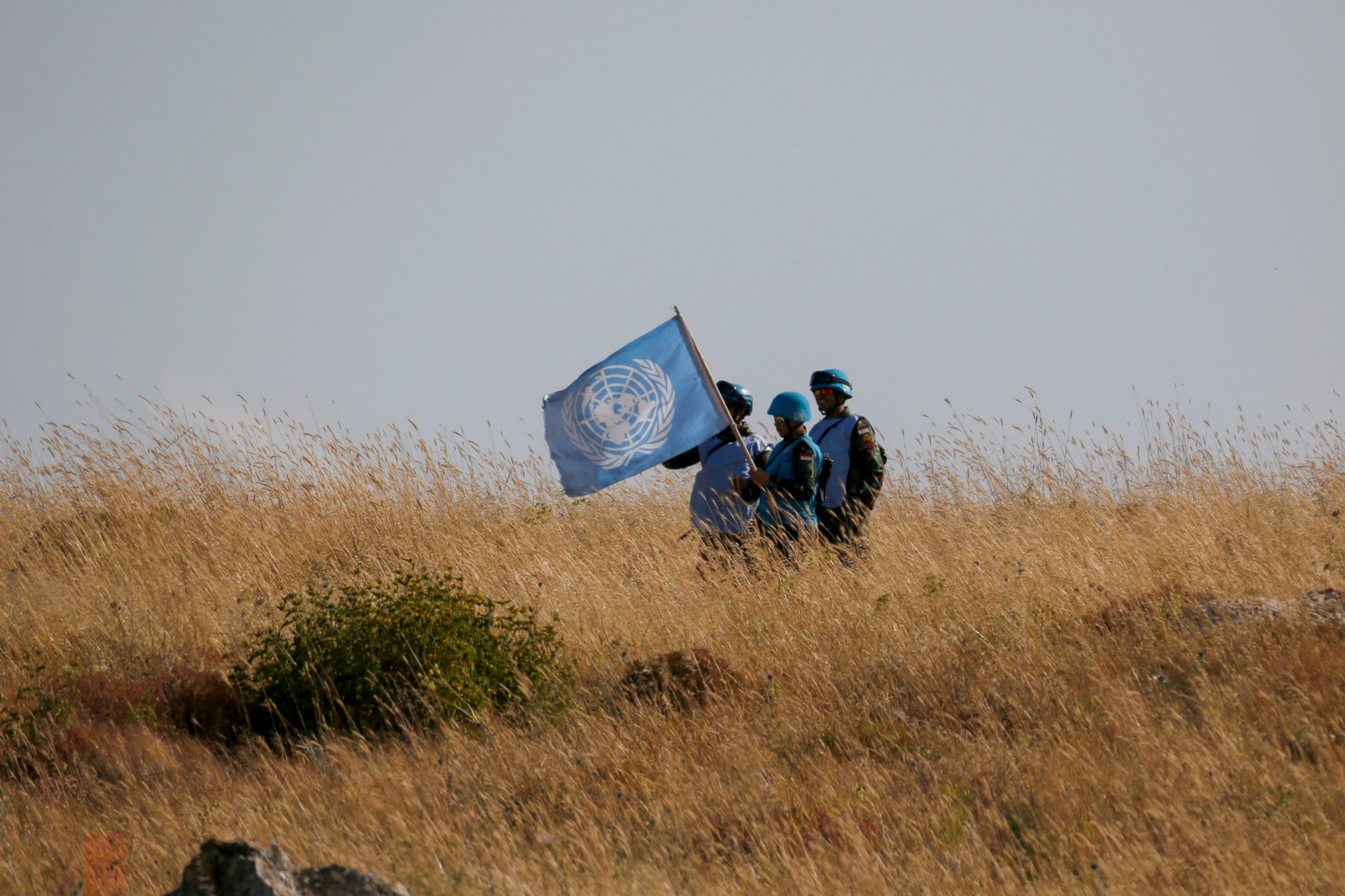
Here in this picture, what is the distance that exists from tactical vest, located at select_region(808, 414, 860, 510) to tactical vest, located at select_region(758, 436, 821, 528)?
13 cm

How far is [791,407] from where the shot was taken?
7289mm

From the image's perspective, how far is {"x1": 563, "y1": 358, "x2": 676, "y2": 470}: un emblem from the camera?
7.43 m

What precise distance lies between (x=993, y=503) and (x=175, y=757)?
22.3 feet

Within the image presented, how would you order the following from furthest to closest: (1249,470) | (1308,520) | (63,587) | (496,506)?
(496,506), (1249,470), (63,587), (1308,520)

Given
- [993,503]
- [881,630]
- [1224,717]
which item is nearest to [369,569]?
[881,630]

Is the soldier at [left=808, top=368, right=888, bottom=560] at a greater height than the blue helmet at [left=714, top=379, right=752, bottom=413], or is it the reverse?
the blue helmet at [left=714, top=379, right=752, bottom=413]

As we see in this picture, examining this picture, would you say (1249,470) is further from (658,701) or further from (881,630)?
(658,701)

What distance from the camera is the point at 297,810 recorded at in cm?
456

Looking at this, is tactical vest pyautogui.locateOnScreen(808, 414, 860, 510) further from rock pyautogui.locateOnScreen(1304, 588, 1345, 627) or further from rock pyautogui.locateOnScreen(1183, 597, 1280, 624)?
rock pyautogui.locateOnScreen(1304, 588, 1345, 627)

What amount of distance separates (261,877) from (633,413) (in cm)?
480

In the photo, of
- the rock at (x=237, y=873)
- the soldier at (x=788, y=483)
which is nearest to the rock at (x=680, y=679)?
the soldier at (x=788, y=483)

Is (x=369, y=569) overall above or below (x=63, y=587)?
below

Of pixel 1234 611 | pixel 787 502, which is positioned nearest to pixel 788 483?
pixel 787 502

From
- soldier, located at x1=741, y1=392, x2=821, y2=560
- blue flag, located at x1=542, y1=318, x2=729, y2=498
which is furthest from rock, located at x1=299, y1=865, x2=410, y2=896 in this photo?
blue flag, located at x1=542, y1=318, x2=729, y2=498
